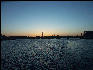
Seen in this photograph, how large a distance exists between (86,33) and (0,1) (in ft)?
470

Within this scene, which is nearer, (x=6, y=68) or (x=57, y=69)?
(x=57, y=69)

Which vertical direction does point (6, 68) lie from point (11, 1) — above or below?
below

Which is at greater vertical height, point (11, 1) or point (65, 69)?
point (11, 1)

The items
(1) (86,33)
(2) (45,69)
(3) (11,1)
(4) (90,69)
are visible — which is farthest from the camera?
(1) (86,33)

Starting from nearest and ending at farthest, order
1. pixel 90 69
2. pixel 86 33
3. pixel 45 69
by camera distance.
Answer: pixel 90 69 < pixel 45 69 < pixel 86 33

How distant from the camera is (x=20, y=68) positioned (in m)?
14.4

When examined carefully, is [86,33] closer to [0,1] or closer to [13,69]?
[13,69]

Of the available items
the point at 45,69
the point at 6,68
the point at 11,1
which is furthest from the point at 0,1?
the point at 6,68

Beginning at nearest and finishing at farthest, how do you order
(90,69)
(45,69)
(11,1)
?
(11,1)
(90,69)
(45,69)

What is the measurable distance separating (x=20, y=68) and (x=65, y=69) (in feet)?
18.6

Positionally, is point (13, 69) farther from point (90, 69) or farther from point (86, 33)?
point (86, 33)

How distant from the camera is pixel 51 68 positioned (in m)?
14.2

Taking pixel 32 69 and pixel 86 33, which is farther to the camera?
pixel 86 33

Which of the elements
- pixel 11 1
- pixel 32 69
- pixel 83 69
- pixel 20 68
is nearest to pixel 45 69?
pixel 32 69
